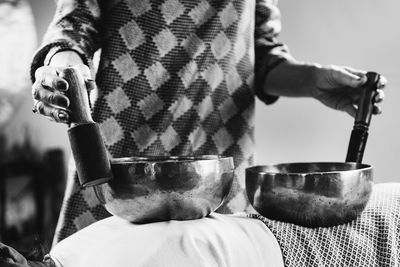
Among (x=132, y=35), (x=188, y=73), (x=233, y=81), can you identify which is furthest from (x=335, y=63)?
(x=132, y=35)

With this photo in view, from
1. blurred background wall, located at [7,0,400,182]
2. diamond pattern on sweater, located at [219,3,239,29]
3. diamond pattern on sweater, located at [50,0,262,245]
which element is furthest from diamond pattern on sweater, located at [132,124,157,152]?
blurred background wall, located at [7,0,400,182]

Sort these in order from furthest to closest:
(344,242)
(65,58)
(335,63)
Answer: (335,63), (65,58), (344,242)

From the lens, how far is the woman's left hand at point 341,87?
1.10 metres

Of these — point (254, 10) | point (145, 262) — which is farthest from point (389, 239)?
point (254, 10)

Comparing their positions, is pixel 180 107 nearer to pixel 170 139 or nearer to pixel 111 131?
pixel 170 139

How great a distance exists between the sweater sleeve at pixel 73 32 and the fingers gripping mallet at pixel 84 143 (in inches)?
13.6

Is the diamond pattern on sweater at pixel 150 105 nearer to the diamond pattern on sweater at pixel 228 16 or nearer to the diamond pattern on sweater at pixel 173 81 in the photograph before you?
the diamond pattern on sweater at pixel 173 81

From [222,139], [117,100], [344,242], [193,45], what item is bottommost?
[344,242]

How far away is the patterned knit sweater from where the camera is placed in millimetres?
1164

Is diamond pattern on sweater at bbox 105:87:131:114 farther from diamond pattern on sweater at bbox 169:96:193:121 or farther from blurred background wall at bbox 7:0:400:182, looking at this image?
blurred background wall at bbox 7:0:400:182

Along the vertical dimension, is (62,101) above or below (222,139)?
above

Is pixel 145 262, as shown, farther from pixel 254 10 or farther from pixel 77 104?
pixel 254 10

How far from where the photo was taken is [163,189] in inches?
26.0

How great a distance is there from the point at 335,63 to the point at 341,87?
4.80 feet
